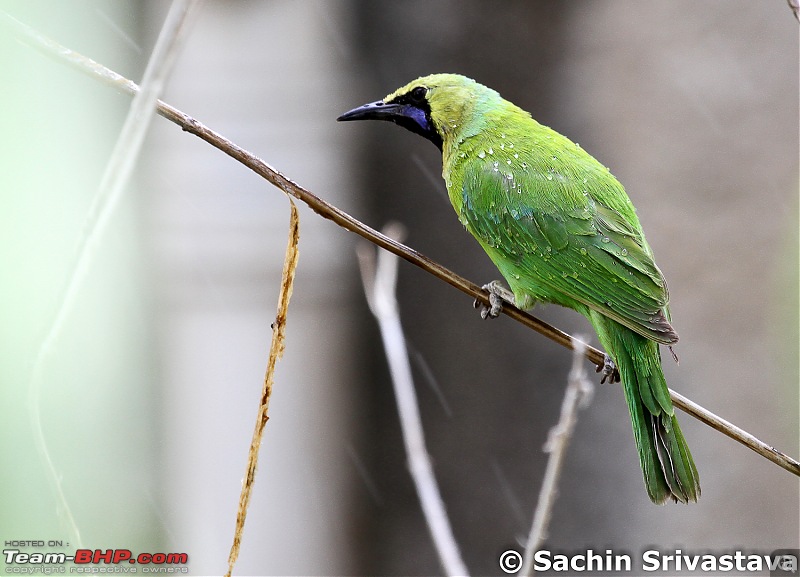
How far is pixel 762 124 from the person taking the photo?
3.03 meters

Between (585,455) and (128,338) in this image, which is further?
(128,338)

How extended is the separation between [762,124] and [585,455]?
137cm

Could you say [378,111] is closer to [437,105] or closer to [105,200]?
[437,105]

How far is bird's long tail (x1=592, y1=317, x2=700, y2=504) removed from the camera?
1678 mm

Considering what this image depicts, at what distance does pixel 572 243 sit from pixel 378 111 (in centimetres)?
70

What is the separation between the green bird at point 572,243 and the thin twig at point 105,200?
43.8 inches

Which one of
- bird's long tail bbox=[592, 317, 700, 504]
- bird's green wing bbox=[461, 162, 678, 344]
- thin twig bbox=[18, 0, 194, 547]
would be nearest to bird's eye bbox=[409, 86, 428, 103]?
bird's green wing bbox=[461, 162, 678, 344]

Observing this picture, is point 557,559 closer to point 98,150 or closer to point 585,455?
point 585,455

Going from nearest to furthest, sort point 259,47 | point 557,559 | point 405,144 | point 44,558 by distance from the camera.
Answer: point 44,558
point 557,559
point 405,144
point 259,47

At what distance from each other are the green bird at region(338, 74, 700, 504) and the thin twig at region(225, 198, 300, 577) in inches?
34.5

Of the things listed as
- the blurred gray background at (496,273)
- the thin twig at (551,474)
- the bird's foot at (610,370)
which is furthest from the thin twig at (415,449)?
the blurred gray background at (496,273)

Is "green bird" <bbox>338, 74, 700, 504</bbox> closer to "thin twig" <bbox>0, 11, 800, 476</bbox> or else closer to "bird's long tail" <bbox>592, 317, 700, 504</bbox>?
"bird's long tail" <bbox>592, 317, 700, 504</bbox>

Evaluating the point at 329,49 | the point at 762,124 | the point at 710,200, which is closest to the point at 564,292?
the point at 710,200

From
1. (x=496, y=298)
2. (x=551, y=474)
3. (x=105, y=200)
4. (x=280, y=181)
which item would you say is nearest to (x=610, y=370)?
(x=496, y=298)
